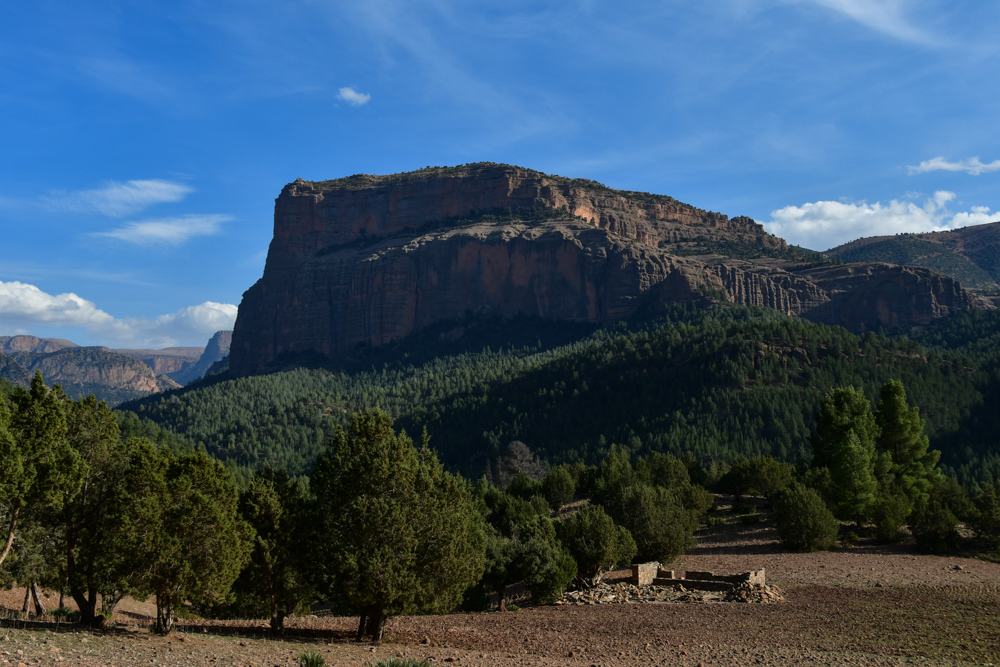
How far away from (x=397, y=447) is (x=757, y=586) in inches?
760

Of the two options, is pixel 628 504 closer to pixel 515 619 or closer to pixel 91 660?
pixel 515 619

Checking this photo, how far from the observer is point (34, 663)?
17.7m

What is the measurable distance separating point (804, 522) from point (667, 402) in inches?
2617

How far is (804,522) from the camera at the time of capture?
48.0 metres

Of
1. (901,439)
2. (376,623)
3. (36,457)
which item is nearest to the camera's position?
(36,457)

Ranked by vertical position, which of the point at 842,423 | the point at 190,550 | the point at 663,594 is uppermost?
the point at 842,423

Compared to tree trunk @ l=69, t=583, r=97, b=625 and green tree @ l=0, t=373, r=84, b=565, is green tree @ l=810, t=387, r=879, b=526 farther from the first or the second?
green tree @ l=0, t=373, r=84, b=565

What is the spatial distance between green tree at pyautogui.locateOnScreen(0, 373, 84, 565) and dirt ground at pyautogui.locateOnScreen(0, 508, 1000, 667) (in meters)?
3.74

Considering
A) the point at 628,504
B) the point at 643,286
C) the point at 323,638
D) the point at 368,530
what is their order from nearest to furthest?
the point at 368,530, the point at 323,638, the point at 628,504, the point at 643,286

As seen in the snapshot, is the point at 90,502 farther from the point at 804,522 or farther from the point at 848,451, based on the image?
the point at 848,451

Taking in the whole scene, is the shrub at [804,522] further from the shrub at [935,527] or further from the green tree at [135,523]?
the green tree at [135,523]

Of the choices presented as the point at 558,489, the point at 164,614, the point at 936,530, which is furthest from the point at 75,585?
the point at 558,489

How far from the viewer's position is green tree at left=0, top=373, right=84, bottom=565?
2217cm

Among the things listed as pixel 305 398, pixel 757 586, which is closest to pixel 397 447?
pixel 757 586
